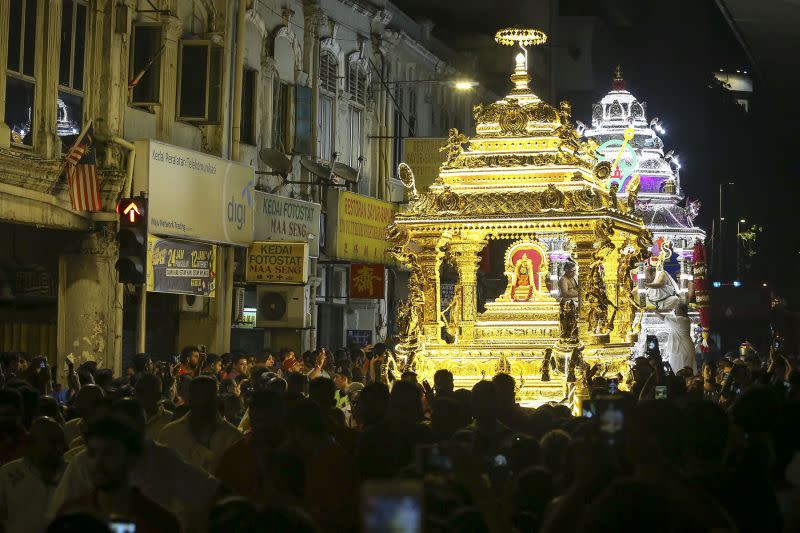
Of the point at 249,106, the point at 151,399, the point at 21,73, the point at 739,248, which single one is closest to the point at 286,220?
the point at 249,106

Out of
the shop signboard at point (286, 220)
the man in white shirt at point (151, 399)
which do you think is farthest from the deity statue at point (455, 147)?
the man in white shirt at point (151, 399)

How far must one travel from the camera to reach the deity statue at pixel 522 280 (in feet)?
70.2

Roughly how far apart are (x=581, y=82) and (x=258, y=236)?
28.0 m

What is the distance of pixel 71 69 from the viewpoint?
877 inches

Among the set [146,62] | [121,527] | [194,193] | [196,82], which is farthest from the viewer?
[196,82]

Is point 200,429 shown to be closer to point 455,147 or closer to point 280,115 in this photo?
point 455,147

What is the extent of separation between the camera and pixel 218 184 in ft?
83.6

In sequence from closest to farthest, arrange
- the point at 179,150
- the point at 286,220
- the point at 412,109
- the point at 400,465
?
the point at 400,465 → the point at 179,150 → the point at 286,220 → the point at 412,109

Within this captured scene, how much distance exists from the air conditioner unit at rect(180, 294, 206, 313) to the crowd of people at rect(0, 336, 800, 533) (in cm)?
1396

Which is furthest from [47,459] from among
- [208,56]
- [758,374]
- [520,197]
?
[208,56]

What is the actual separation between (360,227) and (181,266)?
9550mm

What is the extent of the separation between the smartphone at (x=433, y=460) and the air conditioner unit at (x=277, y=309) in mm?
23555

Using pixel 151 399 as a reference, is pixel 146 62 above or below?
above

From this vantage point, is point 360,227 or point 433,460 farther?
point 360,227
